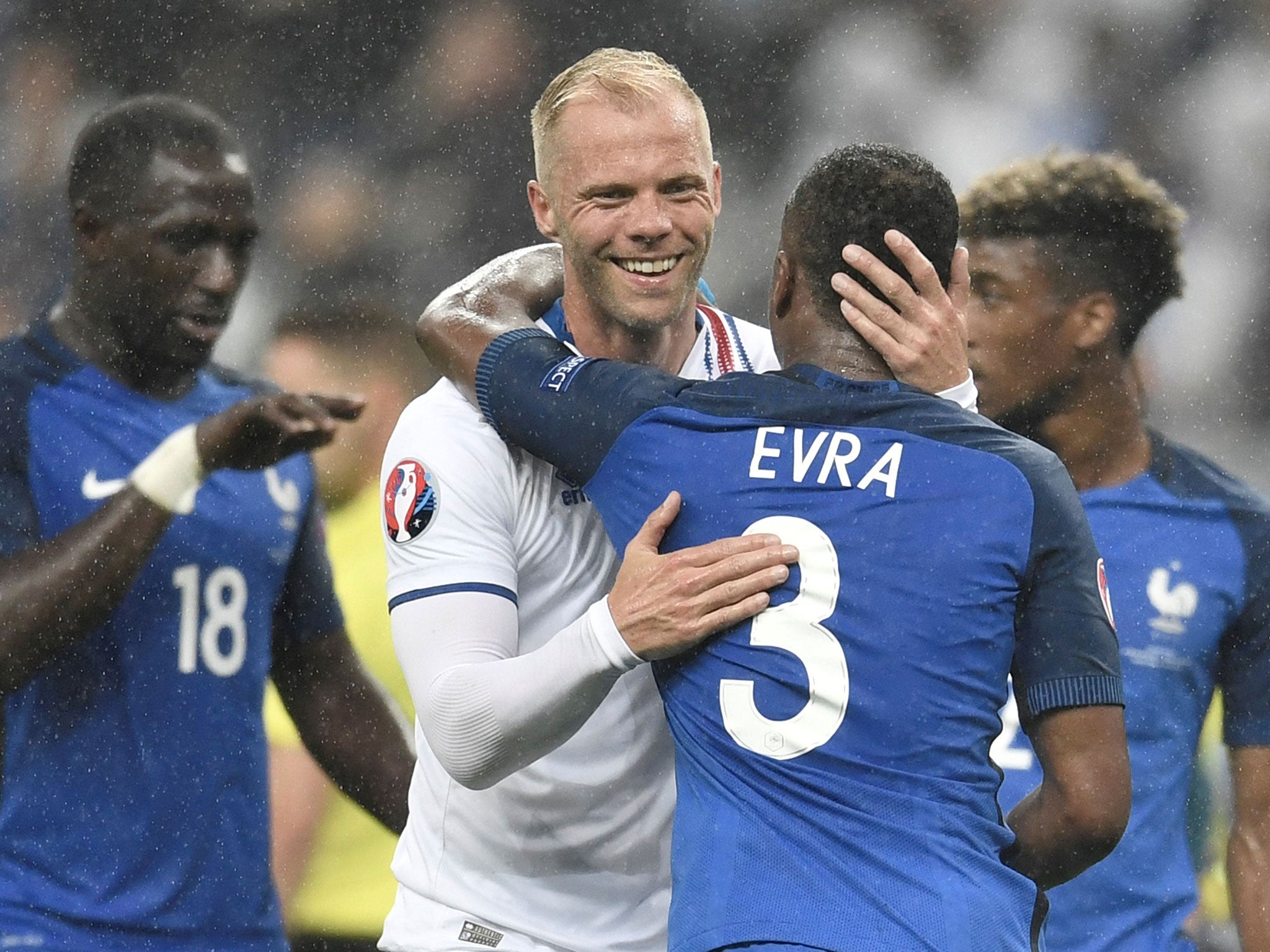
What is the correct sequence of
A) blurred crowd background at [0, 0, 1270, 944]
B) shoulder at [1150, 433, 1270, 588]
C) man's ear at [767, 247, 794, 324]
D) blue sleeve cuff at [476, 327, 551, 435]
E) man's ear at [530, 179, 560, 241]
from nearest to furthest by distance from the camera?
man's ear at [767, 247, 794, 324], blue sleeve cuff at [476, 327, 551, 435], man's ear at [530, 179, 560, 241], shoulder at [1150, 433, 1270, 588], blurred crowd background at [0, 0, 1270, 944]

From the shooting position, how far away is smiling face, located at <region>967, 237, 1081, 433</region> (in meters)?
3.51

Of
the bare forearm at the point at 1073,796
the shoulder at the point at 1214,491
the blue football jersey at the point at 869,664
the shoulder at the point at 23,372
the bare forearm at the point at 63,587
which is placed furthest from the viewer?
the shoulder at the point at 1214,491

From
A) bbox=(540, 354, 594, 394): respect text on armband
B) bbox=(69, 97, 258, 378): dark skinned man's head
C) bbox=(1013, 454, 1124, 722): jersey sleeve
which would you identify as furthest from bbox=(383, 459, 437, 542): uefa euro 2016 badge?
bbox=(69, 97, 258, 378): dark skinned man's head

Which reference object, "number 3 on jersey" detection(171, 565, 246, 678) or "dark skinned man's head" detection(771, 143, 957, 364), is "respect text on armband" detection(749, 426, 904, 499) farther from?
"number 3 on jersey" detection(171, 565, 246, 678)

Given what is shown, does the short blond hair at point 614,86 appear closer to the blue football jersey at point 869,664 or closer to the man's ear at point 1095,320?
the blue football jersey at point 869,664

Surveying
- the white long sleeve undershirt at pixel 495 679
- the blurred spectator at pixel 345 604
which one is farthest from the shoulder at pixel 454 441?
the blurred spectator at pixel 345 604

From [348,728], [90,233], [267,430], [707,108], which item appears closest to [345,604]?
[348,728]

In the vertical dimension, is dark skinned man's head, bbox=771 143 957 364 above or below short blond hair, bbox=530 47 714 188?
below

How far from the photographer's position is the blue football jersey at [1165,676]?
328 centimetres

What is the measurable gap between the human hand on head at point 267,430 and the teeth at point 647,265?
5.05ft

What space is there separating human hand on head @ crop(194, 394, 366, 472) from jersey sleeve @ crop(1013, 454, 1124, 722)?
7.05ft

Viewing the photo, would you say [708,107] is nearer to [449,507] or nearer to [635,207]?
[635,207]

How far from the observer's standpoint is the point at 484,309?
6.33ft

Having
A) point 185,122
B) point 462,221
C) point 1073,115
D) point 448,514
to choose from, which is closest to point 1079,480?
point 1073,115
